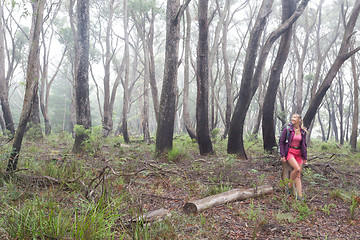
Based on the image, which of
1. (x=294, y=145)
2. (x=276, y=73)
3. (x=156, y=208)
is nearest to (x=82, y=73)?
(x=156, y=208)

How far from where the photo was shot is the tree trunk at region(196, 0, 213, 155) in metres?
8.02

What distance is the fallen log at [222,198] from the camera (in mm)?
3715

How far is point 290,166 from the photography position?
4.94 m

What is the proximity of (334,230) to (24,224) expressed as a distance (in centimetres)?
364

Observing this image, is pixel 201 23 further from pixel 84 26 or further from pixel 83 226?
pixel 83 226

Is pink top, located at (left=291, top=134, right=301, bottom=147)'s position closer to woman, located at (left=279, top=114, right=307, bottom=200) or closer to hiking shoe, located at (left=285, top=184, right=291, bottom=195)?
woman, located at (left=279, top=114, right=307, bottom=200)

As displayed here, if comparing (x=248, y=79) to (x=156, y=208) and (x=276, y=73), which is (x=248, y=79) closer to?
(x=276, y=73)

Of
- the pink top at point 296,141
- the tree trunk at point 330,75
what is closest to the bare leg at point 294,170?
the pink top at point 296,141

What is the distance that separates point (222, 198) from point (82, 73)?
5844 millimetres

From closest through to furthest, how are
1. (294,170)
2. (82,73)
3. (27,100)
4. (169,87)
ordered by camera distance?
(27,100) < (294,170) < (169,87) < (82,73)

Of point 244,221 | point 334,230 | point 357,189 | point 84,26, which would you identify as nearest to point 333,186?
point 357,189

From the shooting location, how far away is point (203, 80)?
27.2 ft

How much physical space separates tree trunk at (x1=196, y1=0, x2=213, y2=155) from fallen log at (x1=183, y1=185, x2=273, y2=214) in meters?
3.84

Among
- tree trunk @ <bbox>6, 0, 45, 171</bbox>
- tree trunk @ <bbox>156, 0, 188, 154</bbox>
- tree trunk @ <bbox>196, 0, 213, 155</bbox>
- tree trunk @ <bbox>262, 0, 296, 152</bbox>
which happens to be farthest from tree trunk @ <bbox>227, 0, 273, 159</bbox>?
tree trunk @ <bbox>6, 0, 45, 171</bbox>
